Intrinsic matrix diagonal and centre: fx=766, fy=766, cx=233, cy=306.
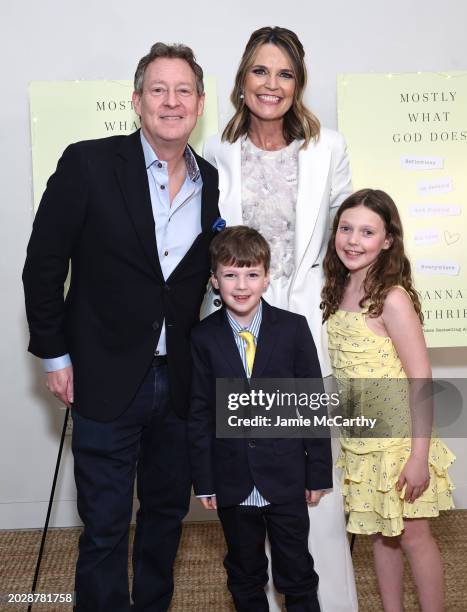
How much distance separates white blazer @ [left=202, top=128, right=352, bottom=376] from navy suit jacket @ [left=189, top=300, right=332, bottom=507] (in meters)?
0.18

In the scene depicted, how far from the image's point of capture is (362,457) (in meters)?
2.13

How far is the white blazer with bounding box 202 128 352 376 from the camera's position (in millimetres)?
2232

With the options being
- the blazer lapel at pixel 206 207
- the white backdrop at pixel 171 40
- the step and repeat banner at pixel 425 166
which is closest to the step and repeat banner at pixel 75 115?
the white backdrop at pixel 171 40

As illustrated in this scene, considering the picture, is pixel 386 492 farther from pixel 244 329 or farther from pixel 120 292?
pixel 120 292

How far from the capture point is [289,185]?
228cm

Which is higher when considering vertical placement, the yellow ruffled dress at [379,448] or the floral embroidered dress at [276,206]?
the floral embroidered dress at [276,206]

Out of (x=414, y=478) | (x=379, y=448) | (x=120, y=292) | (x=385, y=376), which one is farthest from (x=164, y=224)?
(x=414, y=478)

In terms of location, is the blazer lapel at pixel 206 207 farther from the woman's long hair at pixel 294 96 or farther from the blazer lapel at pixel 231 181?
the woman's long hair at pixel 294 96

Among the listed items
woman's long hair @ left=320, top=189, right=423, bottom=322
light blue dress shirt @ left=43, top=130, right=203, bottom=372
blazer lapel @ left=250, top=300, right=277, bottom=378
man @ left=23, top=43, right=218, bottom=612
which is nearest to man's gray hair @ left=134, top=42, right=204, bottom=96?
man @ left=23, top=43, right=218, bottom=612

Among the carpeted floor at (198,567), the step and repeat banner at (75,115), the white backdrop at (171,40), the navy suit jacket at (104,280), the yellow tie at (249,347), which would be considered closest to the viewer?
the navy suit jacket at (104,280)

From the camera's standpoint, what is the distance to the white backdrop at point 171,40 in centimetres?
314

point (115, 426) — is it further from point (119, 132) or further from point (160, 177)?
point (119, 132)

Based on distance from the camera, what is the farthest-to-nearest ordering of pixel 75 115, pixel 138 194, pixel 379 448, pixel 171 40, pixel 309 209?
A: pixel 171 40
pixel 75 115
pixel 309 209
pixel 379 448
pixel 138 194

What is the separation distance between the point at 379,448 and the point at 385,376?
0.65 feet
